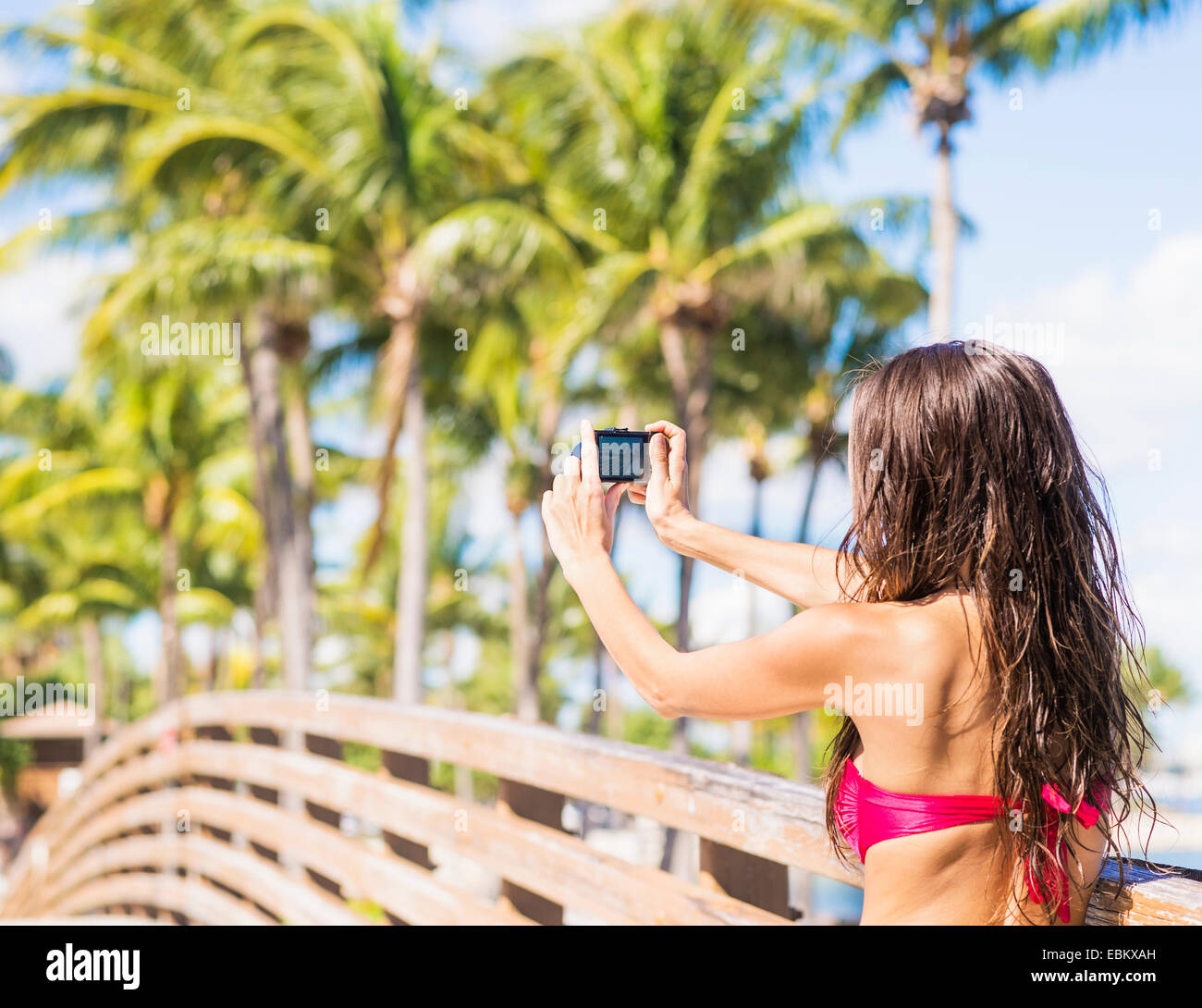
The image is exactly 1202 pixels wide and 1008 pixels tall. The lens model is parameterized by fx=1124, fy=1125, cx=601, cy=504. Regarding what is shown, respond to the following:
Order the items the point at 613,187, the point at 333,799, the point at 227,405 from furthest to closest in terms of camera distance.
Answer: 1. the point at 227,405
2. the point at 613,187
3. the point at 333,799

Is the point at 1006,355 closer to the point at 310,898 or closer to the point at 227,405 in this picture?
the point at 310,898

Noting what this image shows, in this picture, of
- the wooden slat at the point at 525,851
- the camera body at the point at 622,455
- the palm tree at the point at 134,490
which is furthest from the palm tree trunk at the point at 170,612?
the camera body at the point at 622,455

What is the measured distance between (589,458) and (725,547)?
0.37 metres

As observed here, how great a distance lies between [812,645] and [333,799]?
3.61m

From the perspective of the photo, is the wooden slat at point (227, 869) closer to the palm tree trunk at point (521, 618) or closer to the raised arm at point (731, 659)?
the raised arm at point (731, 659)

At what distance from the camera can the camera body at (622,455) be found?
204 centimetres

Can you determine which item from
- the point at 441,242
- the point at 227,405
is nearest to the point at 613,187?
the point at 441,242

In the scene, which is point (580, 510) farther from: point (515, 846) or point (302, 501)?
point (302, 501)

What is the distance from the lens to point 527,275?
666 inches

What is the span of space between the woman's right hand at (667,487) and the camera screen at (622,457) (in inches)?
1.2

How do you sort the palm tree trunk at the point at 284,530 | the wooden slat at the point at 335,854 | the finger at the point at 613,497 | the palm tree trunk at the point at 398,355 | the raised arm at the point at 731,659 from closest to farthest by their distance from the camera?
the raised arm at the point at 731,659 → the finger at the point at 613,497 → the wooden slat at the point at 335,854 → the palm tree trunk at the point at 398,355 → the palm tree trunk at the point at 284,530

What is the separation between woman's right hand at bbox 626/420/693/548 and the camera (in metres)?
2.16

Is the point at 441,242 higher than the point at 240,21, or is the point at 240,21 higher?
the point at 240,21

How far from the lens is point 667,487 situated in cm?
218
